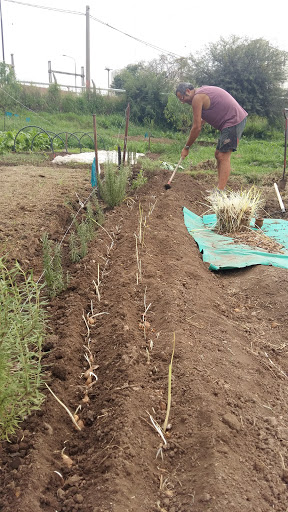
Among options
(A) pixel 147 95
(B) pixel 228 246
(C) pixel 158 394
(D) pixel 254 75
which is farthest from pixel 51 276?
(A) pixel 147 95

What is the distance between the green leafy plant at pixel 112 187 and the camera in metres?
5.01

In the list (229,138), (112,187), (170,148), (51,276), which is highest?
(229,138)

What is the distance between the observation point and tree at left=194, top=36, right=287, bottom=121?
16.9m

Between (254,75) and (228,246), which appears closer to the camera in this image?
(228,246)

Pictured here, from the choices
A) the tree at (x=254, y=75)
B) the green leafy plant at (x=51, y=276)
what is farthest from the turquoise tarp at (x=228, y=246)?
the tree at (x=254, y=75)

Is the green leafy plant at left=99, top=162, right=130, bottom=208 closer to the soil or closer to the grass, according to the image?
the soil

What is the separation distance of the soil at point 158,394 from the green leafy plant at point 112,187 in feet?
5.01

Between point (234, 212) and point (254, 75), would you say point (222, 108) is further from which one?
point (254, 75)

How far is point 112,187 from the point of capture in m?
5.17

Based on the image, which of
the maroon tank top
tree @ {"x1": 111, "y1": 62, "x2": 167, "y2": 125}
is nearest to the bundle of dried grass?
the maroon tank top

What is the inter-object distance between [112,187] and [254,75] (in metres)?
14.5

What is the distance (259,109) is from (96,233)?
15059mm

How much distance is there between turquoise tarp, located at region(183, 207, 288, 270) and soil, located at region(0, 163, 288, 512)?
0.62 ft

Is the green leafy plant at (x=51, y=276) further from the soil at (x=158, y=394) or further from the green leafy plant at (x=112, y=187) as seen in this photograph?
the green leafy plant at (x=112, y=187)
